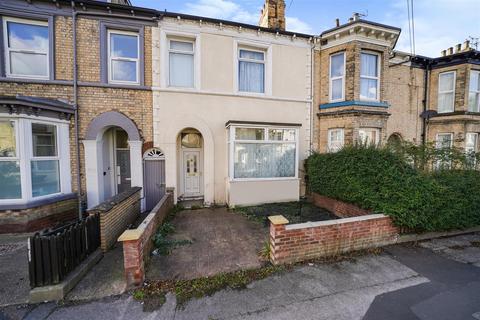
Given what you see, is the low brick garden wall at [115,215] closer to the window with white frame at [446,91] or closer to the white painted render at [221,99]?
the white painted render at [221,99]

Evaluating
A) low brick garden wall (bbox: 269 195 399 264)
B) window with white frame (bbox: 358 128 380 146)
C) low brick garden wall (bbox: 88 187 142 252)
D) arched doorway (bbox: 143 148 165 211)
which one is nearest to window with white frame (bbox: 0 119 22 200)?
low brick garden wall (bbox: 88 187 142 252)

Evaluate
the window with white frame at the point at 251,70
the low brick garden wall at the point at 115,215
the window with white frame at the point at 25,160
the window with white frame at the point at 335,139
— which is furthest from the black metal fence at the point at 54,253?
the window with white frame at the point at 335,139

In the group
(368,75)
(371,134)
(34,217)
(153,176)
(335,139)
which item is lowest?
(34,217)

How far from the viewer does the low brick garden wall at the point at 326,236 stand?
13.1 ft

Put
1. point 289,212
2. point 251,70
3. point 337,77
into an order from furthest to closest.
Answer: point 337,77, point 251,70, point 289,212

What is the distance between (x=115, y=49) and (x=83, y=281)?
23.8ft

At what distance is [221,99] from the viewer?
27.1ft

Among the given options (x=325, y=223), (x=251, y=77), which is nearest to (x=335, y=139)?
(x=251, y=77)

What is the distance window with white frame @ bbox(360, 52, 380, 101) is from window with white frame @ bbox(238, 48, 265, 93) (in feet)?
13.7

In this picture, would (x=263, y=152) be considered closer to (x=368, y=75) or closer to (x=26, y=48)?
(x=368, y=75)

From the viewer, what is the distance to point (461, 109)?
32.8ft

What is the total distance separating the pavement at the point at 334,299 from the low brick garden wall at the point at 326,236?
28cm

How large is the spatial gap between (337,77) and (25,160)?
36.3 ft

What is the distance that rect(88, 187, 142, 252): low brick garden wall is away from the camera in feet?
15.1
